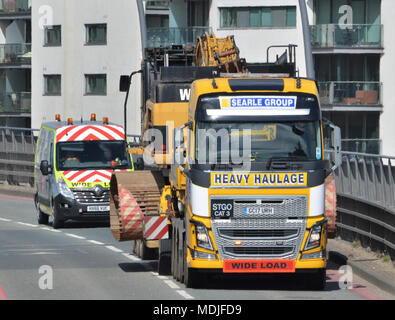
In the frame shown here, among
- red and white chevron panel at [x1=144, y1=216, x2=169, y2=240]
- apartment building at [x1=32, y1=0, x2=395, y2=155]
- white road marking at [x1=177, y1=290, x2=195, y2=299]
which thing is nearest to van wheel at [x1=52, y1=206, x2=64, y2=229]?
red and white chevron panel at [x1=144, y1=216, x2=169, y2=240]

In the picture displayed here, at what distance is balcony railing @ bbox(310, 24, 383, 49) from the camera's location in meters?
56.0

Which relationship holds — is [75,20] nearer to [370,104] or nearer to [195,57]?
[370,104]

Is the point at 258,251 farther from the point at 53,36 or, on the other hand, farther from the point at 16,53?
the point at 16,53

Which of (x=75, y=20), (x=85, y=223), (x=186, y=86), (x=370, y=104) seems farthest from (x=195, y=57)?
(x=75, y=20)

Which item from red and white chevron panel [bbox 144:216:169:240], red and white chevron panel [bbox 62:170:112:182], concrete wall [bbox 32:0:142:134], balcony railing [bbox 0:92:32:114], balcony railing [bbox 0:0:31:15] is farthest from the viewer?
balcony railing [bbox 0:0:31:15]

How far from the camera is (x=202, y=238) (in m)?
17.4

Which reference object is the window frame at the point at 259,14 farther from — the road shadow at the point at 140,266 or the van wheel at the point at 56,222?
the road shadow at the point at 140,266

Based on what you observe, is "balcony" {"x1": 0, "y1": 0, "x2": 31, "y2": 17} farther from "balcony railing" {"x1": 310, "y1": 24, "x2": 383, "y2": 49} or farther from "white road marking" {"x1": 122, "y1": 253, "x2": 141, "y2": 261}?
"white road marking" {"x1": 122, "y1": 253, "x2": 141, "y2": 261}

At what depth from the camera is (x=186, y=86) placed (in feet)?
69.0

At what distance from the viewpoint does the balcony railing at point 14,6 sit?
239ft

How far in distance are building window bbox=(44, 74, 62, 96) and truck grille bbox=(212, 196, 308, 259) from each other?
51085 millimetres

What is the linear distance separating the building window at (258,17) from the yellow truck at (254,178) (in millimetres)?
40040

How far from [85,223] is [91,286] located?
11.7 m
